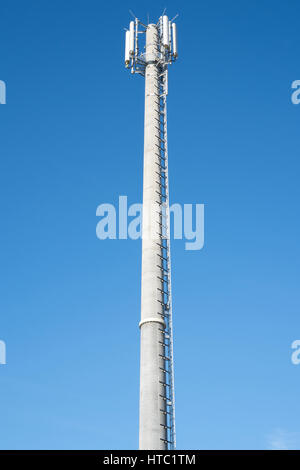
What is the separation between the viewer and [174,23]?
173 ft

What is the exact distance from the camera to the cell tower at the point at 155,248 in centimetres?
3566

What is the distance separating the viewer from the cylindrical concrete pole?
35156 millimetres

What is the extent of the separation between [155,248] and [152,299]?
13.2 ft

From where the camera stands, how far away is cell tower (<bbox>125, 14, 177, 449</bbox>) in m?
35.7

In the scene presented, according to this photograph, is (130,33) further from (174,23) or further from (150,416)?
(150,416)

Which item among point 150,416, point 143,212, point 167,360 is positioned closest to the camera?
point 150,416

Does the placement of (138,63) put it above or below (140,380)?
above

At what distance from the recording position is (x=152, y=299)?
39.2 meters

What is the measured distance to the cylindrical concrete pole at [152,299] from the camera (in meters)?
35.2
